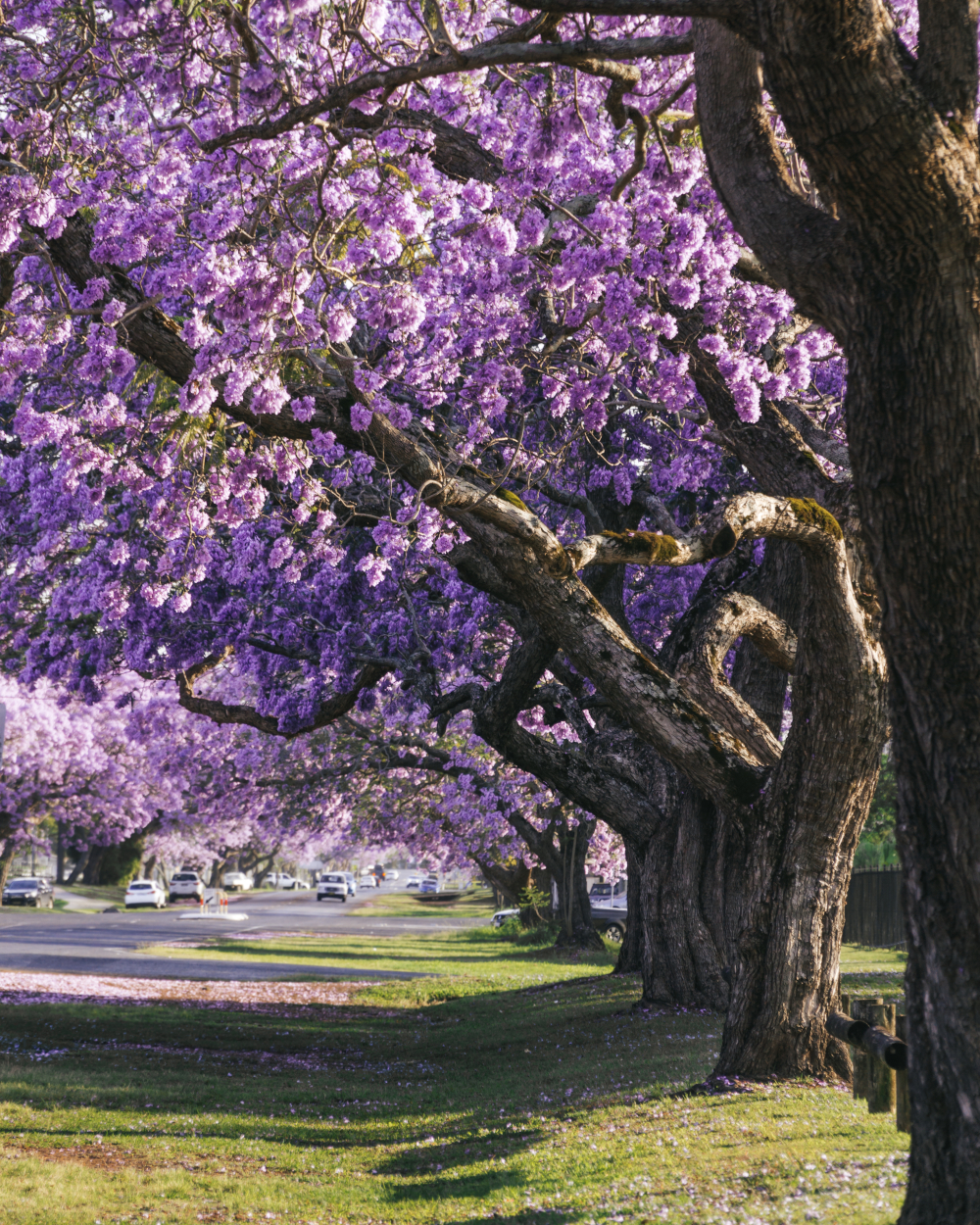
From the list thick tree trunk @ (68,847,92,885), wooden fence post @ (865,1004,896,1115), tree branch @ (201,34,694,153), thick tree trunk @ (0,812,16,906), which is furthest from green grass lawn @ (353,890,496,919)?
tree branch @ (201,34,694,153)

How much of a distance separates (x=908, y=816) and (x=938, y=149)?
2.52m

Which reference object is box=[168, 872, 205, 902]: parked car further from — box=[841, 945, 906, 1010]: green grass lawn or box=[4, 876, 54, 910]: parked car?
box=[841, 945, 906, 1010]: green grass lawn

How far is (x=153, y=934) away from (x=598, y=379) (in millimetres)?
31386

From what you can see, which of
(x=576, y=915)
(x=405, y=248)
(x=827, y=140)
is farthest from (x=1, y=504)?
(x=576, y=915)

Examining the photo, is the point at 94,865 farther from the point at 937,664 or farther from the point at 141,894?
the point at 937,664

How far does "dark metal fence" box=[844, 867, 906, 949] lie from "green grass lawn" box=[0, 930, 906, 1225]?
642 inches

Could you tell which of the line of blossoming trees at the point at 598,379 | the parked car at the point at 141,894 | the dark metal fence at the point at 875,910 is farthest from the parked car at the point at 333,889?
the line of blossoming trees at the point at 598,379

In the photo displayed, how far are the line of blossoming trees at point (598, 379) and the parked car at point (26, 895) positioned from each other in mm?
39938

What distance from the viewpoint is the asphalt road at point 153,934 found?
24.7 m

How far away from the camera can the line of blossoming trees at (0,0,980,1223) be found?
4297 millimetres

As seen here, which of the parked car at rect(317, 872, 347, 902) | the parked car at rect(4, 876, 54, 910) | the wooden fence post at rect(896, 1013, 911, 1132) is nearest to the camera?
the wooden fence post at rect(896, 1013, 911, 1132)

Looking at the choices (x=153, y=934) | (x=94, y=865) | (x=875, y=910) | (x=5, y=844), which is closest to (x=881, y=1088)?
(x=875, y=910)

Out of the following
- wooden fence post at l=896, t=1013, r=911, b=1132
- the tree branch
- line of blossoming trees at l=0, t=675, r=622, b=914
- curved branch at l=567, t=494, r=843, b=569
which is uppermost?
the tree branch

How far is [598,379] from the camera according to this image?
1058cm
